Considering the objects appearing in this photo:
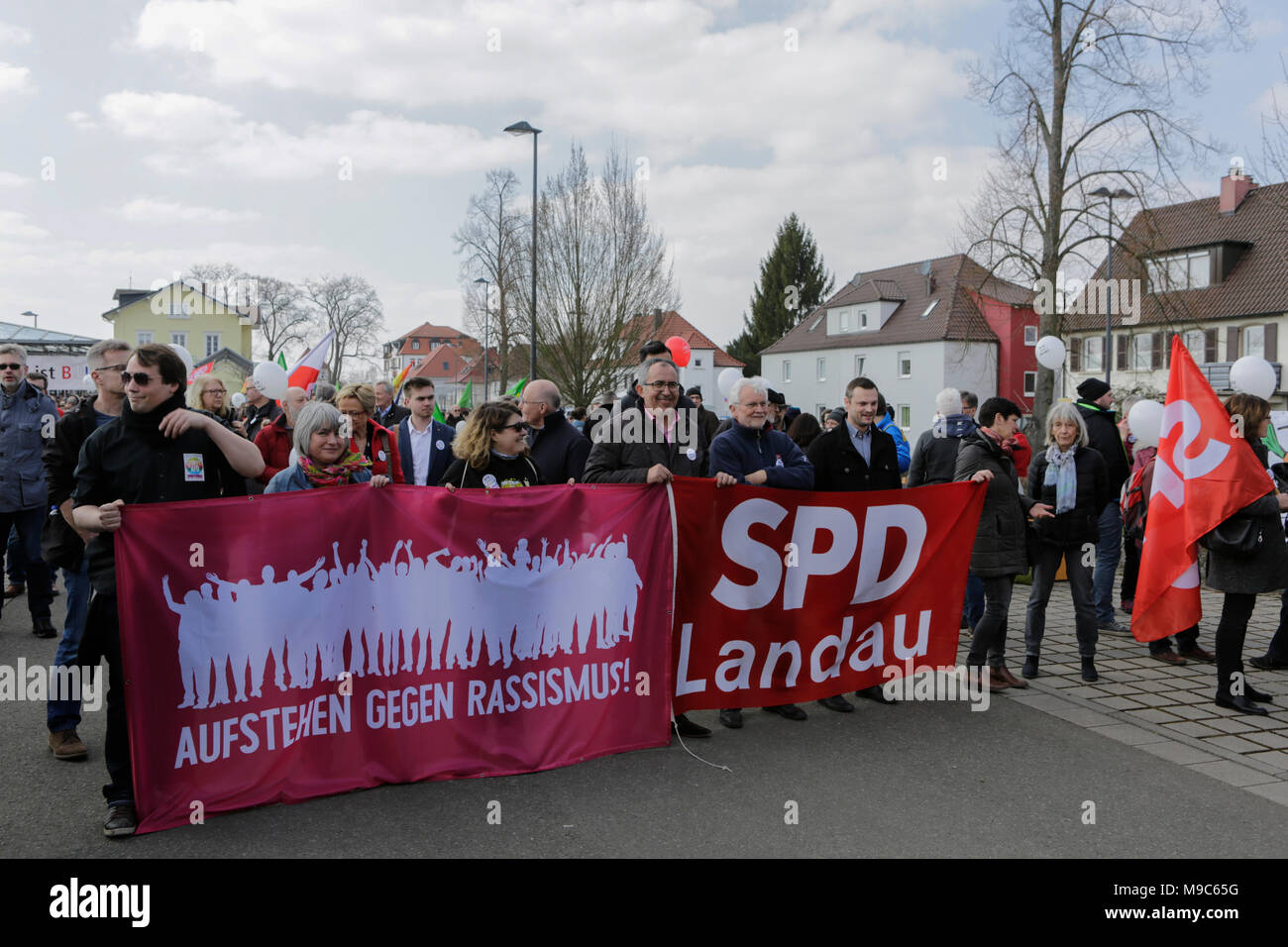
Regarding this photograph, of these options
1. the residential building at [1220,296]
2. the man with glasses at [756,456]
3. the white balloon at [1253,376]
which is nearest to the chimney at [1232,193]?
the residential building at [1220,296]

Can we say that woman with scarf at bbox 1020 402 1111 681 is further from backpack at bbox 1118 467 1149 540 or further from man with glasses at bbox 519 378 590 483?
man with glasses at bbox 519 378 590 483

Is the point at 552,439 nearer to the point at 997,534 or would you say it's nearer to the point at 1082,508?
the point at 997,534

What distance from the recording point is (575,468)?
6691 mm

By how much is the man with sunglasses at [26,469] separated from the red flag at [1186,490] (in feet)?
27.6

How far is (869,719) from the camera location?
6.12 m

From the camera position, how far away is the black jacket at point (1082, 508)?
6.97 m

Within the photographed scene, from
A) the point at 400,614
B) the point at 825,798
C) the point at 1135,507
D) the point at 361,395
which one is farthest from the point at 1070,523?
the point at 361,395

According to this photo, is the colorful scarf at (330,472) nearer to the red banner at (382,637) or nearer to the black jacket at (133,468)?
the red banner at (382,637)

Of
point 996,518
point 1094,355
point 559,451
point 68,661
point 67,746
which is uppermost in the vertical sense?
point 1094,355

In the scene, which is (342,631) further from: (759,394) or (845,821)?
(759,394)

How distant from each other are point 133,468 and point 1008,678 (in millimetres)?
5555

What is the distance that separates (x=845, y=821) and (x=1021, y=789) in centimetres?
104

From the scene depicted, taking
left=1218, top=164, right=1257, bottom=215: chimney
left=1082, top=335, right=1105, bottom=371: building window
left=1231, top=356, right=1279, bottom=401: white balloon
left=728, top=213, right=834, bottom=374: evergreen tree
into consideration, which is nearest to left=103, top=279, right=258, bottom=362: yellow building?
left=728, top=213, right=834, bottom=374: evergreen tree

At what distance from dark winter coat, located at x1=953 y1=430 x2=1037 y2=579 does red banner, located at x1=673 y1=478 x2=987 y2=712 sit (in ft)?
0.61
